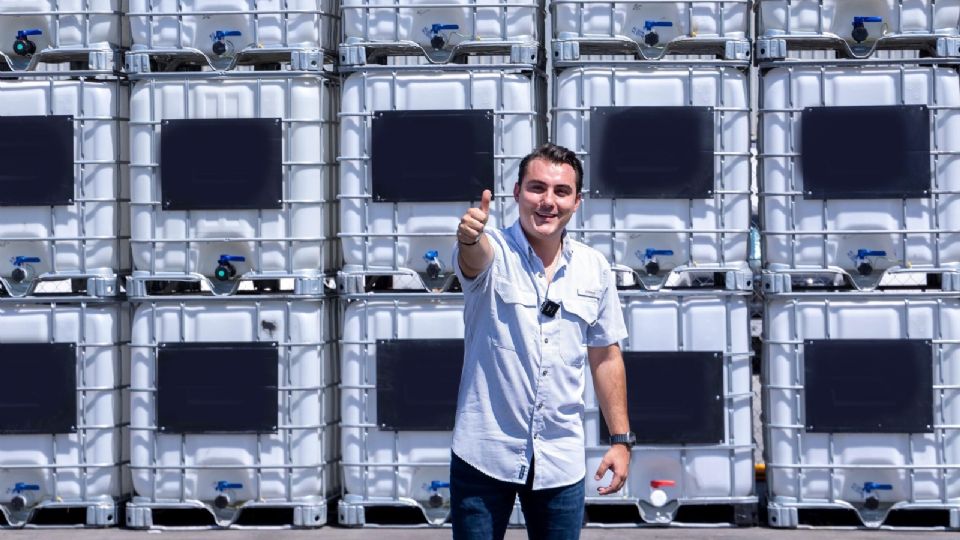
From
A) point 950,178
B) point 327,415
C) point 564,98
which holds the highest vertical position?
point 564,98

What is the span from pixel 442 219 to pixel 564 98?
979 millimetres

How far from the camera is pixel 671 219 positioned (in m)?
8.32

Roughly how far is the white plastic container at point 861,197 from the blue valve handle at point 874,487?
1.20 metres

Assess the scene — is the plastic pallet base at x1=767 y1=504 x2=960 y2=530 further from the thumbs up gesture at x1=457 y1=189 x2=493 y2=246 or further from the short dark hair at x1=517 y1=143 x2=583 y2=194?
the thumbs up gesture at x1=457 y1=189 x2=493 y2=246

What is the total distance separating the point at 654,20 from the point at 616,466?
3.87 meters

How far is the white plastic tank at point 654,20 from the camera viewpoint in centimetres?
837

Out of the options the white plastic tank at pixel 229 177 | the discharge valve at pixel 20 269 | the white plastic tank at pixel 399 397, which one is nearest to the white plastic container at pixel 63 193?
the discharge valve at pixel 20 269

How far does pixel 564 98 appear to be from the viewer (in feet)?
27.6

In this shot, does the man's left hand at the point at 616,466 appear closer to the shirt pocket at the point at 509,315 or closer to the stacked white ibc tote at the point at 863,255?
the shirt pocket at the point at 509,315

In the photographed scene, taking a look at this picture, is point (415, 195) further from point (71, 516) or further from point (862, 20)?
point (71, 516)

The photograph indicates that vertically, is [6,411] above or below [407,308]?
below

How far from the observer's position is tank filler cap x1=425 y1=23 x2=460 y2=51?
8.47 m

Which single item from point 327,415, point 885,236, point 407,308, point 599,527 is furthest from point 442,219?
point 885,236

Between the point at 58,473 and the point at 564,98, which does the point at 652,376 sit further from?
the point at 58,473
